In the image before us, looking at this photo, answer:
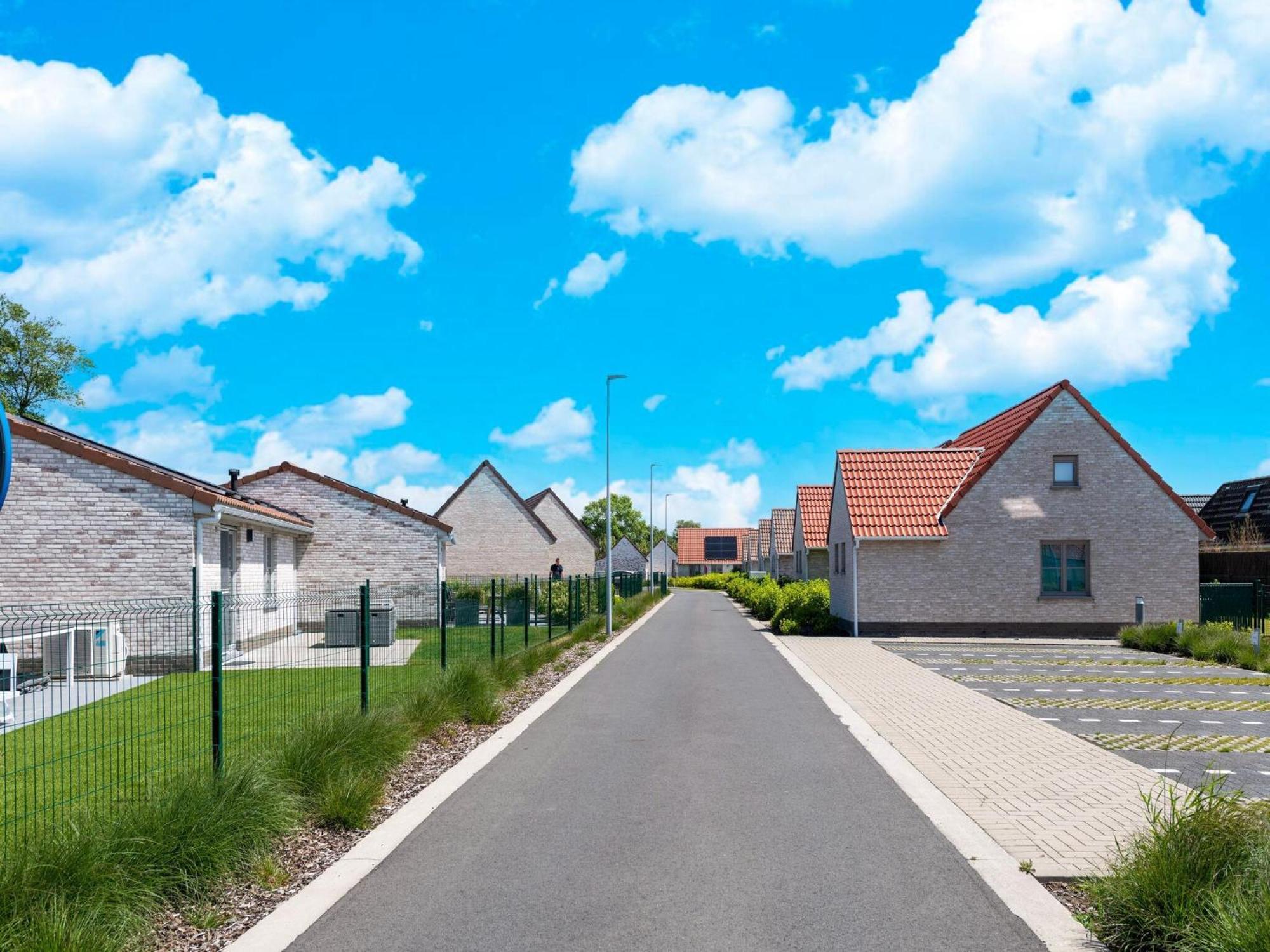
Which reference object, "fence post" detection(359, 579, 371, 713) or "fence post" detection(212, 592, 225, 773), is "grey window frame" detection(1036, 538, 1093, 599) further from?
"fence post" detection(212, 592, 225, 773)

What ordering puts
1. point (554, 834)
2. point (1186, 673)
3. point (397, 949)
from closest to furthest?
1. point (397, 949)
2. point (554, 834)
3. point (1186, 673)

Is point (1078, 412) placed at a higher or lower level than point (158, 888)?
higher

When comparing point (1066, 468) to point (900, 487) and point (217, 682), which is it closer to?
point (900, 487)

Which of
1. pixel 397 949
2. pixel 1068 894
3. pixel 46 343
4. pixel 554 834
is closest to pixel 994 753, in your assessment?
pixel 1068 894

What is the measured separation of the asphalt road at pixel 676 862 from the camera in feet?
16.5

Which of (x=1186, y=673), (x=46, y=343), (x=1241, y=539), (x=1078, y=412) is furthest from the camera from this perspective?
(x=46, y=343)

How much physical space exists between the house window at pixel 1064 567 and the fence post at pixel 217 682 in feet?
81.4

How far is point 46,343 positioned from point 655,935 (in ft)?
167

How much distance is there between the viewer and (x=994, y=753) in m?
9.82

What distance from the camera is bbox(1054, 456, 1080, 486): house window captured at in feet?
91.1

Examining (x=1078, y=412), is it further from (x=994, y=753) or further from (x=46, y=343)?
(x=46, y=343)

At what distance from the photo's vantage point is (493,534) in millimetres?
50031

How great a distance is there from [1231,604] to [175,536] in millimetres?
25462

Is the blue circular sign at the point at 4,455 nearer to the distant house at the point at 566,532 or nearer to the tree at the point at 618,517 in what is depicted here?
the distant house at the point at 566,532
